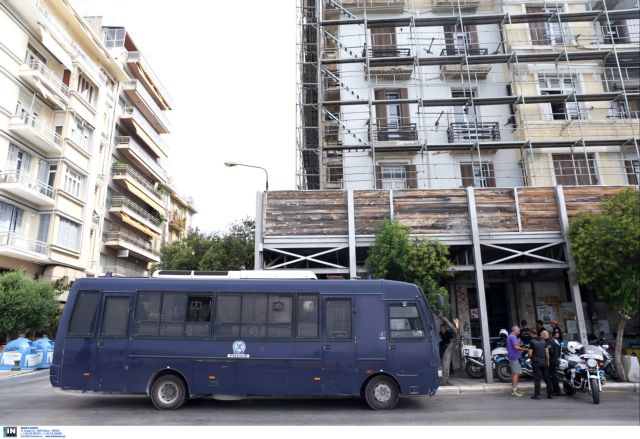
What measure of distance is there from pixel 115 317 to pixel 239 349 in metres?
2.89

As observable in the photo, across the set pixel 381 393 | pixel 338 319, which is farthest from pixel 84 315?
pixel 381 393

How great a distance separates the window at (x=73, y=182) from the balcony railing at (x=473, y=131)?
24433 millimetres

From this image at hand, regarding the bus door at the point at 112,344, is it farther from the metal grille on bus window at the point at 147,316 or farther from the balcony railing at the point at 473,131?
the balcony railing at the point at 473,131

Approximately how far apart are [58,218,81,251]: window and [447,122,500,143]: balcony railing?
24.5m

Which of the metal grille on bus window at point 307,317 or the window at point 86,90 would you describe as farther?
the window at point 86,90

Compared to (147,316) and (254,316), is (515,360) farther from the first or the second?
(147,316)

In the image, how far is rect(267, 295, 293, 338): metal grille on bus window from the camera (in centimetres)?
939

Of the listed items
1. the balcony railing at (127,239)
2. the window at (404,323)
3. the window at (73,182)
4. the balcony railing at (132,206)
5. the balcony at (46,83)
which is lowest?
the window at (404,323)

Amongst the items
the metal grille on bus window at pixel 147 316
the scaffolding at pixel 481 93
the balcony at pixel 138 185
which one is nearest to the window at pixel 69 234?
the balcony at pixel 138 185

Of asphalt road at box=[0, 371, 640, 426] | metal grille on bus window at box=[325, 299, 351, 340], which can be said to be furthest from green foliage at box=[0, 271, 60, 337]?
metal grille on bus window at box=[325, 299, 351, 340]

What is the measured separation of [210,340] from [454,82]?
17067 millimetres

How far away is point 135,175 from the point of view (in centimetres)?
3909

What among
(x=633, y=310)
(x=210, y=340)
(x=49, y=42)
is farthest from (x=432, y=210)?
(x=49, y=42)

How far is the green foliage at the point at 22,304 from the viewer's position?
19641 mm
